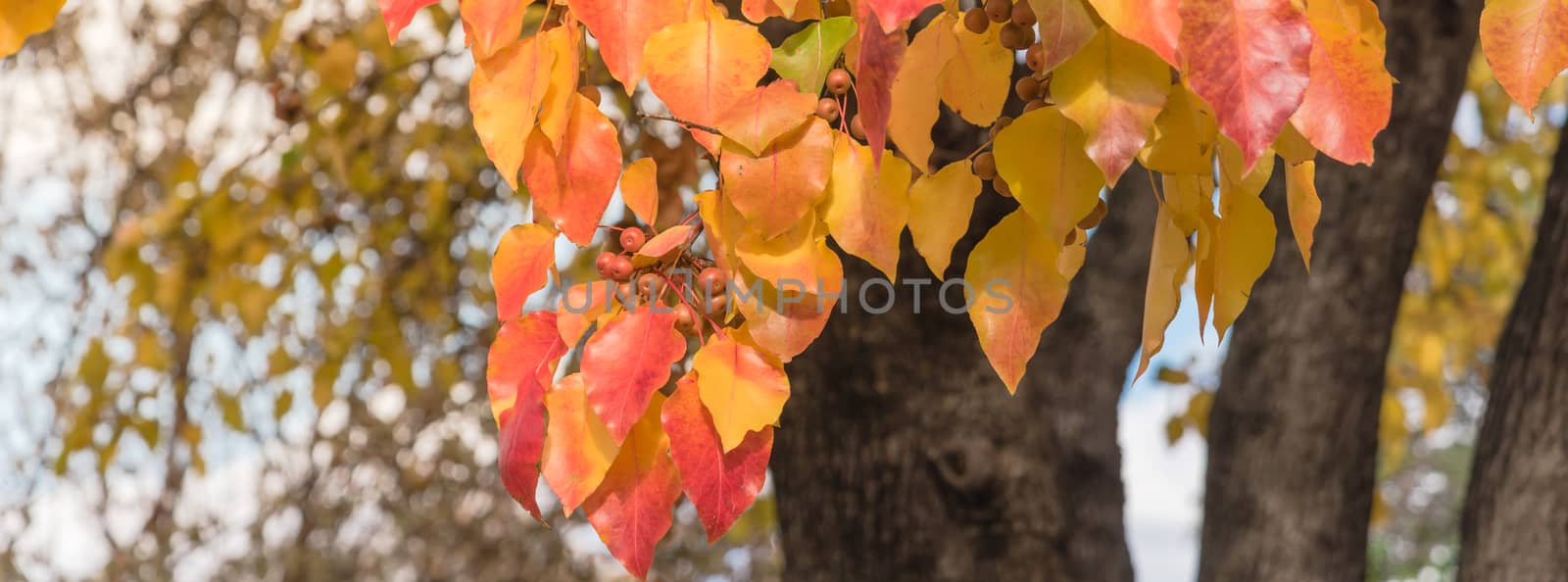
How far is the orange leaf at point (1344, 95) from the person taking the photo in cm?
52

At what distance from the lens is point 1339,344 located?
1529 millimetres

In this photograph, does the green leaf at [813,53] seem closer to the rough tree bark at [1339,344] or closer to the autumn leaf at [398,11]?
the autumn leaf at [398,11]

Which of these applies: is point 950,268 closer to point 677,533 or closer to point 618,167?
point 618,167

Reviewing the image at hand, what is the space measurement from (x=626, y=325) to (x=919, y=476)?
0.78 meters

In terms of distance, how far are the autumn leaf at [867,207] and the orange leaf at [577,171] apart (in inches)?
4.1

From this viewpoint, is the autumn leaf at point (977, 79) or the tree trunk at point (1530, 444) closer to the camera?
the autumn leaf at point (977, 79)

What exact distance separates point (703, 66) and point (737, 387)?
0.50ft

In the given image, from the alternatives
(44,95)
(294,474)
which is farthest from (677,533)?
(44,95)

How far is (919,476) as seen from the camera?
4.47 ft

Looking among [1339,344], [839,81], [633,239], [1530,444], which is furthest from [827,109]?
[1339,344]

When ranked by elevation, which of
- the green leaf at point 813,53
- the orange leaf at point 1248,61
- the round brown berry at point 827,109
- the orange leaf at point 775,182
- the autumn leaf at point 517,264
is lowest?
the autumn leaf at point 517,264

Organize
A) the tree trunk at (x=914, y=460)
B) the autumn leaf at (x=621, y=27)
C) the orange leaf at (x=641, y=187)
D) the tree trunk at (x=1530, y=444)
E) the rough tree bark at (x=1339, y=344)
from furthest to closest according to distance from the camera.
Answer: the rough tree bark at (x=1339, y=344) < the tree trunk at (x=914, y=460) < the tree trunk at (x=1530, y=444) < the orange leaf at (x=641, y=187) < the autumn leaf at (x=621, y=27)

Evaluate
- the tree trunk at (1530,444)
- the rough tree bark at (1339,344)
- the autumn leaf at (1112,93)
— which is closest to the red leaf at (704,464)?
the autumn leaf at (1112,93)

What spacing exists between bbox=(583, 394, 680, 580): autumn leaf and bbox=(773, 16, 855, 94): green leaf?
18cm
